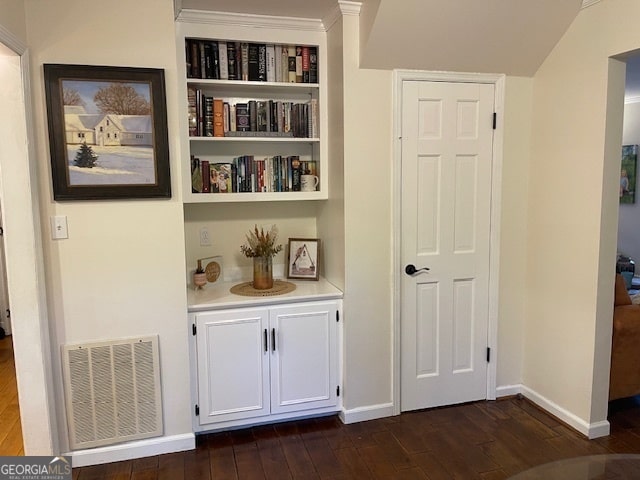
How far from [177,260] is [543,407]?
2390mm

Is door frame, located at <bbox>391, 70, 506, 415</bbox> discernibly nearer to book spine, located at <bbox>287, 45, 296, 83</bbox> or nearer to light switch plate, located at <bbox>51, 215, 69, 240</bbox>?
book spine, located at <bbox>287, 45, 296, 83</bbox>

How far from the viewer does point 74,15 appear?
2246 mm

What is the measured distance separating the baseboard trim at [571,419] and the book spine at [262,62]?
2.61m

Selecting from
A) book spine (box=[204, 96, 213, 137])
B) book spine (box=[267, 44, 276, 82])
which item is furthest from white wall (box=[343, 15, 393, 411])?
book spine (box=[204, 96, 213, 137])

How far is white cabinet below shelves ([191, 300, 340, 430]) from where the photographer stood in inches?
105

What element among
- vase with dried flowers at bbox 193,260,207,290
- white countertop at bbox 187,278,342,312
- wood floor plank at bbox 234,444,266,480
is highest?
vase with dried flowers at bbox 193,260,207,290

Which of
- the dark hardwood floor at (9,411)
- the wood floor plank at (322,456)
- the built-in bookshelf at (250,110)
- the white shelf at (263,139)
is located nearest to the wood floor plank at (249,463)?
the wood floor plank at (322,456)

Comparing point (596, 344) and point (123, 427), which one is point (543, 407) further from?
point (123, 427)

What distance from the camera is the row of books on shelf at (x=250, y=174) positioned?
2893mm

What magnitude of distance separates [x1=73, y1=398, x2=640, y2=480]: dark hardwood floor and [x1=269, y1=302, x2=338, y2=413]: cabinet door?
0.17 metres

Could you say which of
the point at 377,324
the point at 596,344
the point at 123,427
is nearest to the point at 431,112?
the point at 377,324

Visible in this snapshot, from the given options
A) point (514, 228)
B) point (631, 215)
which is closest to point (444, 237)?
Result: point (514, 228)

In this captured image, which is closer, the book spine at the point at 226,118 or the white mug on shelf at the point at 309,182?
the book spine at the point at 226,118

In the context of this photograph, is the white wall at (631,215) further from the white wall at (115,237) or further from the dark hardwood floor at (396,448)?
the white wall at (115,237)
